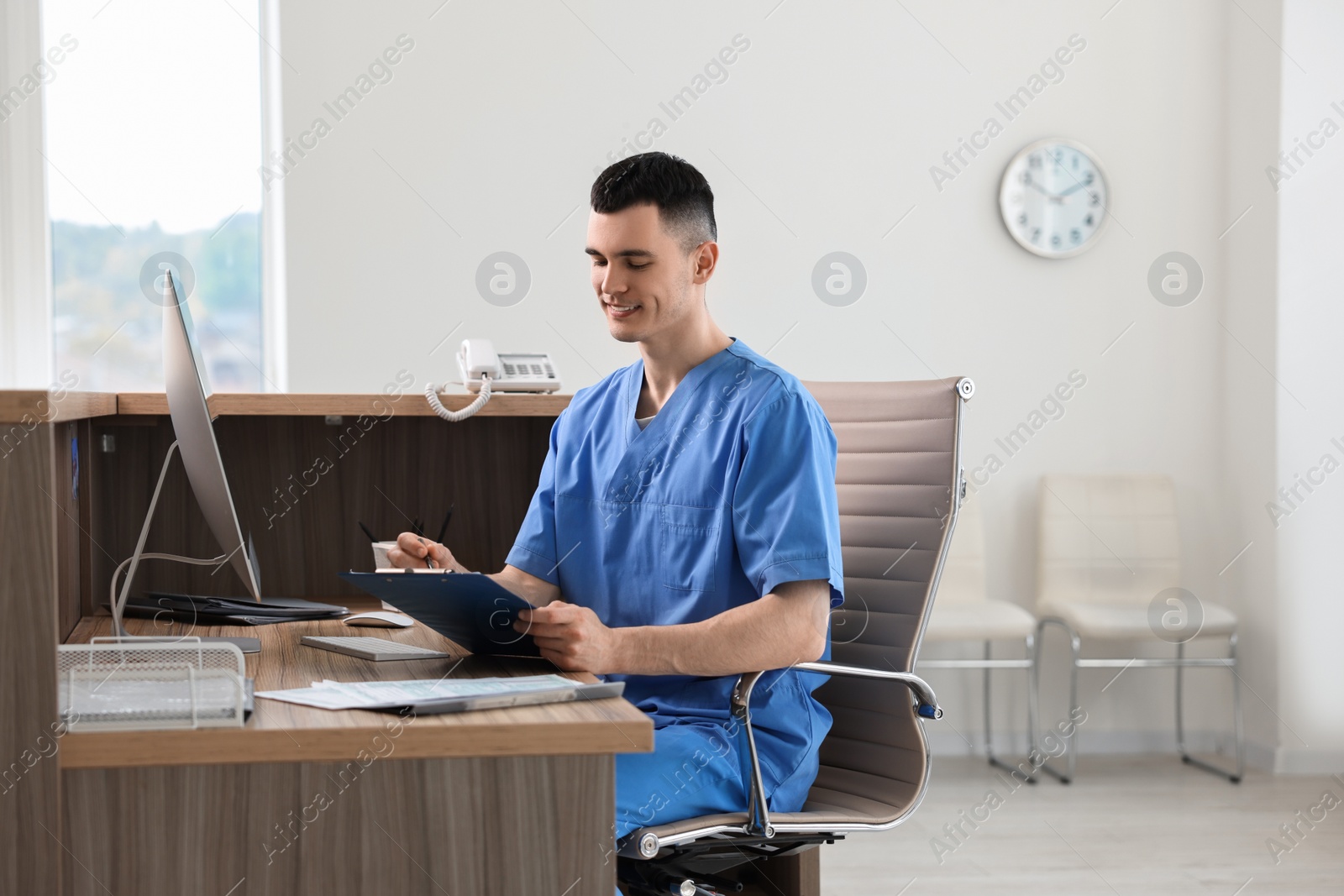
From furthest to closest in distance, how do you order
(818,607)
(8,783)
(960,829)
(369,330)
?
(369,330), (960,829), (818,607), (8,783)

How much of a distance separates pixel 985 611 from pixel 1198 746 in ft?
3.42

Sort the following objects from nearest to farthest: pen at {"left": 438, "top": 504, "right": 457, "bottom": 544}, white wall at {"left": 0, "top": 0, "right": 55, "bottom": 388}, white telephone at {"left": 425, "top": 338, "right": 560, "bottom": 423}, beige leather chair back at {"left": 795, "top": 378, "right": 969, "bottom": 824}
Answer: beige leather chair back at {"left": 795, "top": 378, "right": 969, "bottom": 824} → white telephone at {"left": 425, "top": 338, "right": 560, "bottom": 423} → pen at {"left": 438, "top": 504, "right": 457, "bottom": 544} → white wall at {"left": 0, "top": 0, "right": 55, "bottom": 388}

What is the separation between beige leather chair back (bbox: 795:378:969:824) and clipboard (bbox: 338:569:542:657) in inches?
21.7

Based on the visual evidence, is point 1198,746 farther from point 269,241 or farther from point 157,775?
point 157,775

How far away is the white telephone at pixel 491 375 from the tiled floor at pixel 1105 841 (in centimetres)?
145

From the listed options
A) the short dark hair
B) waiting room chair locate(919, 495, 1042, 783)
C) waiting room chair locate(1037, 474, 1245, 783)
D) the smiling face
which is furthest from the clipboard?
waiting room chair locate(1037, 474, 1245, 783)

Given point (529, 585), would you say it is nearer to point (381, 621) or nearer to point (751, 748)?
point (381, 621)

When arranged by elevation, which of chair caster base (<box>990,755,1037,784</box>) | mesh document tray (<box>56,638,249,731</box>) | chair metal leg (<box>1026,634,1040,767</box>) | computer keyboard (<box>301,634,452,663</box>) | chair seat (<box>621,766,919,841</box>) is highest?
mesh document tray (<box>56,638,249,731</box>)

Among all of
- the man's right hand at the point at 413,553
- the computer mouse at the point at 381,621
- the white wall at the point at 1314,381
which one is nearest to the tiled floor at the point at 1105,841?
the white wall at the point at 1314,381

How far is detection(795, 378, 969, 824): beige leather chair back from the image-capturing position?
1.63 m

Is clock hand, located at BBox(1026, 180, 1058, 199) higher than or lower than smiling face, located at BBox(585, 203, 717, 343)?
higher

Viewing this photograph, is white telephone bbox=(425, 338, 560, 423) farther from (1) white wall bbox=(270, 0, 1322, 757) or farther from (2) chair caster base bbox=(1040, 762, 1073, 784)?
(2) chair caster base bbox=(1040, 762, 1073, 784)

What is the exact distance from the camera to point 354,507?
195 cm

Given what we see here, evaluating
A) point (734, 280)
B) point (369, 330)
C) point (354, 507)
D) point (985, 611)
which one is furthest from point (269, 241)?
point (985, 611)
